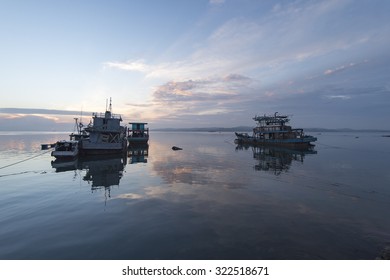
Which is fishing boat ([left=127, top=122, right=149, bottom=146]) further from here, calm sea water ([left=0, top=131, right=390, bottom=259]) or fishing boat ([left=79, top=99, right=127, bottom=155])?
calm sea water ([left=0, top=131, right=390, bottom=259])

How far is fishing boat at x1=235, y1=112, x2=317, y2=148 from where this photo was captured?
67.8 metres

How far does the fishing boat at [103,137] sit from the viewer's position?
43219mm

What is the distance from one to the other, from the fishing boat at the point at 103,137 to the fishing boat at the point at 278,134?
163ft

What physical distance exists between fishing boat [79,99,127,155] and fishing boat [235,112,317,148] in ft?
163

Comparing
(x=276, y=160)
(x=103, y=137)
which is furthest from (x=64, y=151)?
(x=276, y=160)

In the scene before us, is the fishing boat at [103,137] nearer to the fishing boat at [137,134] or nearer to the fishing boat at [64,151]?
the fishing boat at [64,151]

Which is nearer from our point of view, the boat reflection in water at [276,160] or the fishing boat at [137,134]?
the boat reflection in water at [276,160]

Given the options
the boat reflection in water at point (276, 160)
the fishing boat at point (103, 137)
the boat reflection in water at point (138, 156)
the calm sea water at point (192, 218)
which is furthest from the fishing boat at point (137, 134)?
the calm sea water at point (192, 218)

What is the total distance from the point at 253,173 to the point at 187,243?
20505 millimetres

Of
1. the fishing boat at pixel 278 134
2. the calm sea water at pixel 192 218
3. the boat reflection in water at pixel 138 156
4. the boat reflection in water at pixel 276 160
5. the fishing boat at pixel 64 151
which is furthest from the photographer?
the fishing boat at pixel 278 134

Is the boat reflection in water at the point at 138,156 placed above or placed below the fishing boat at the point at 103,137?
below

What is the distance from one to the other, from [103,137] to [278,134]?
179 feet

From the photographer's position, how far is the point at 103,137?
45562mm

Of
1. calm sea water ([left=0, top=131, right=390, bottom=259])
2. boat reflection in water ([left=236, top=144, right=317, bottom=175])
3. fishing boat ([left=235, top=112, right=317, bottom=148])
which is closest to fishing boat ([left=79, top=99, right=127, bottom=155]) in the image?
calm sea water ([left=0, top=131, right=390, bottom=259])
